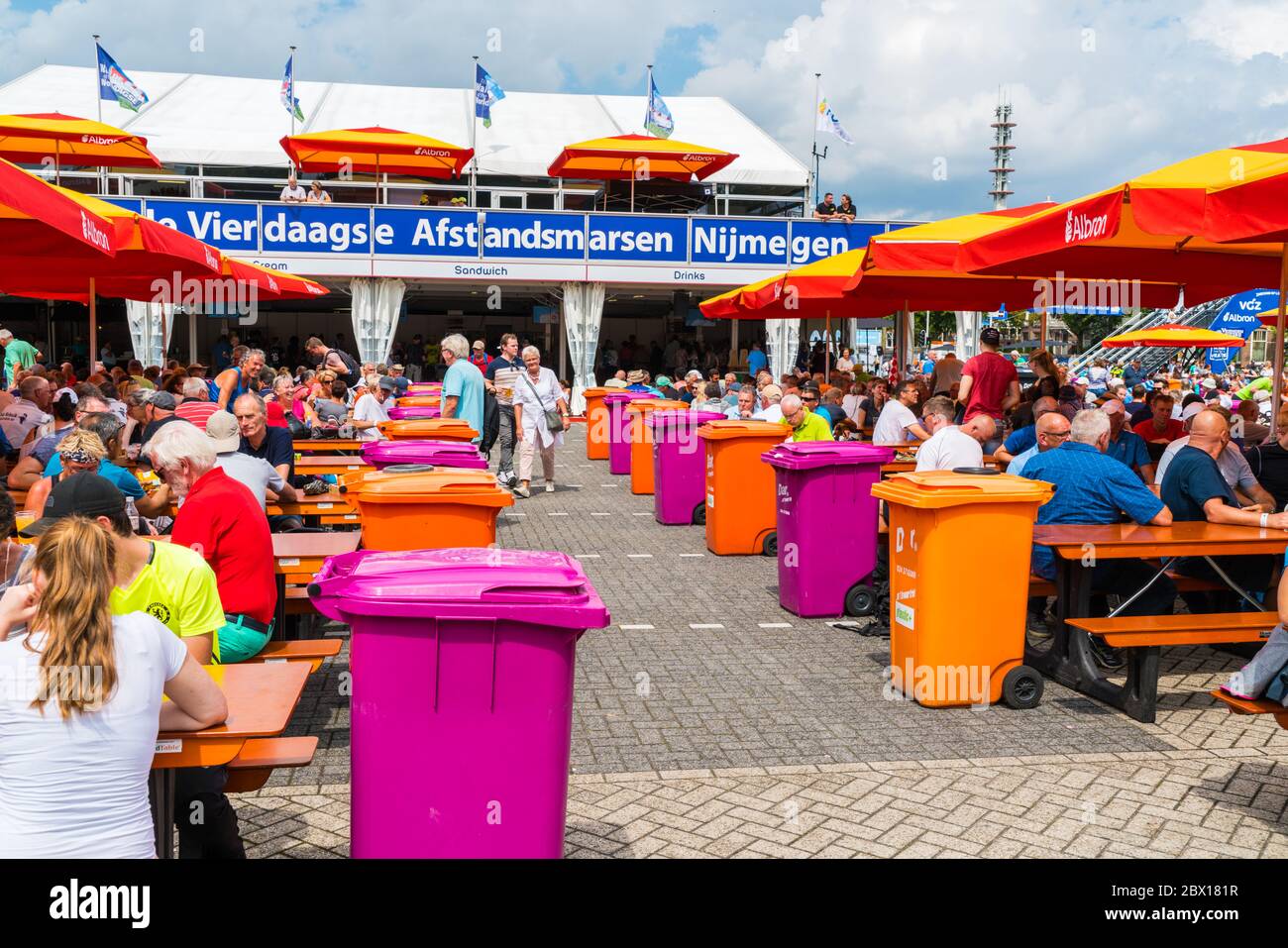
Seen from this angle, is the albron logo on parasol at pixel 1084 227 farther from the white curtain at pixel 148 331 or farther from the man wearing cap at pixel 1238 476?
the white curtain at pixel 148 331

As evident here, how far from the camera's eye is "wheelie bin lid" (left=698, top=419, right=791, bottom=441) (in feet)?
34.0

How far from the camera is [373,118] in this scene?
31094 millimetres

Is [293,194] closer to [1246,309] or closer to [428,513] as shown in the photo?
[1246,309]

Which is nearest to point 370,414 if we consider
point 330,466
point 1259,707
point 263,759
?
point 330,466

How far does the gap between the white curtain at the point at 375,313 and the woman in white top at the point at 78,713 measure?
2195cm

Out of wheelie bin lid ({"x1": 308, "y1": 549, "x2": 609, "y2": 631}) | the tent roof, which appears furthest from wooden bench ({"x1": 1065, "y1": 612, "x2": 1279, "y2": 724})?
the tent roof

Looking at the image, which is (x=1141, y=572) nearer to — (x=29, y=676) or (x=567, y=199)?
(x=29, y=676)

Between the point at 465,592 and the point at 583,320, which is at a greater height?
the point at 583,320

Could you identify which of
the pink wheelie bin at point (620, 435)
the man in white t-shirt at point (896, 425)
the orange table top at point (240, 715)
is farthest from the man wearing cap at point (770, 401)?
the orange table top at point (240, 715)

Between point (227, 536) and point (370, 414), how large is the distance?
8086 mm

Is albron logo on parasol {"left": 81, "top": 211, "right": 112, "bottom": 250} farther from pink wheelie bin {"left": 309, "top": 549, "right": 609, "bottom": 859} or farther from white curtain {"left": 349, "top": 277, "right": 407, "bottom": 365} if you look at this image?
white curtain {"left": 349, "top": 277, "right": 407, "bottom": 365}

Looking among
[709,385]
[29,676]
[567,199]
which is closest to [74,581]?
[29,676]
